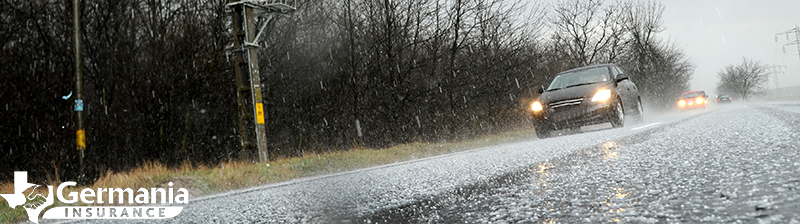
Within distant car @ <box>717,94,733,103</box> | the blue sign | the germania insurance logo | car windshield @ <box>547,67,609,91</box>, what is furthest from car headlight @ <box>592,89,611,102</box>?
distant car @ <box>717,94,733,103</box>

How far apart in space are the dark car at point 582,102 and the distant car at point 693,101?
28.3 metres

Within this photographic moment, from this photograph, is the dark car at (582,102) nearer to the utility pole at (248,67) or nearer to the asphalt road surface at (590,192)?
the asphalt road surface at (590,192)

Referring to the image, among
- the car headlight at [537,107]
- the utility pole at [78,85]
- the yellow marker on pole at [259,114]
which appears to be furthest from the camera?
the yellow marker on pole at [259,114]

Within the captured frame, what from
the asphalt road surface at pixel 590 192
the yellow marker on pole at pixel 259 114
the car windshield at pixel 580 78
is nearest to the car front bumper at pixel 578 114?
the car windshield at pixel 580 78

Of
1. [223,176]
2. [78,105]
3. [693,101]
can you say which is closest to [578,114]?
[223,176]

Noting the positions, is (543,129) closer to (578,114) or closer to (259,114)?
(578,114)

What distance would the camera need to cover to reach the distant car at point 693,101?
35.8 meters

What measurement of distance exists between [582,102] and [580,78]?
1.20m

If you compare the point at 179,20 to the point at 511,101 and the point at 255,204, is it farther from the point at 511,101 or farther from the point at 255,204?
the point at 255,204

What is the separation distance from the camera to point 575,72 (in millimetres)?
12117

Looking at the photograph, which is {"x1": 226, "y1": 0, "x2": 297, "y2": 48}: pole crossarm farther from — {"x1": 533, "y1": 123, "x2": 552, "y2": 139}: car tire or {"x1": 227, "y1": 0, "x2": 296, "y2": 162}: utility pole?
{"x1": 533, "y1": 123, "x2": 552, "y2": 139}: car tire

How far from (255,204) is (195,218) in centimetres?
56

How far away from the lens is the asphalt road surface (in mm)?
2242

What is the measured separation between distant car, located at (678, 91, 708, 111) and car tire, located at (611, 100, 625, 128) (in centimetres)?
2879
